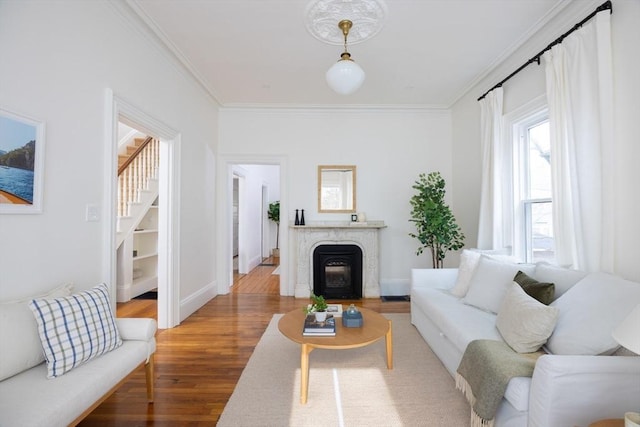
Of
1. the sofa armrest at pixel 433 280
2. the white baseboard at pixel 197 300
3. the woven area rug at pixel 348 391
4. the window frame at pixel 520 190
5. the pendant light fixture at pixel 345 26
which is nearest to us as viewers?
the woven area rug at pixel 348 391

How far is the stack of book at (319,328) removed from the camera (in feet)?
7.38

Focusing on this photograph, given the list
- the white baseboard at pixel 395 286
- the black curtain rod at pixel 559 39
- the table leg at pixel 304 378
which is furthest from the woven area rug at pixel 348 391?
the black curtain rod at pixel 559 39

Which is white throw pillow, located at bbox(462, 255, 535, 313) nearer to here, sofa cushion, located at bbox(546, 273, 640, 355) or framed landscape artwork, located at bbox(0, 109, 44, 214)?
sofa cushion, located at bbox(546, 273, 640, 355)

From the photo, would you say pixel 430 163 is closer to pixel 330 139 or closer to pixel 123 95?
pixel 330 139

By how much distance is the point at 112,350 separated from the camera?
70.7 inches

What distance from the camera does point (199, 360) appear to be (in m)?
2.68

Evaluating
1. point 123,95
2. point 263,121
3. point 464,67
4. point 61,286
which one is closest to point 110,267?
point 61,286

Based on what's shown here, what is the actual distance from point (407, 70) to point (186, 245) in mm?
3587

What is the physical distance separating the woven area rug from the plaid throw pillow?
2.92ft

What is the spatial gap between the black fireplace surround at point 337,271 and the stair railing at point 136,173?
127 inches

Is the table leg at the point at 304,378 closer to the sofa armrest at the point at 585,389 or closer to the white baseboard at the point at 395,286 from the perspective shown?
the sofa armrest at the point at 585,389

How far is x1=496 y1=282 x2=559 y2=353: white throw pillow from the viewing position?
1.78m

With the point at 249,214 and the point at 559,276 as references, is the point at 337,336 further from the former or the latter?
the point at 249,214

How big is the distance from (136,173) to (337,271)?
12.7ft
